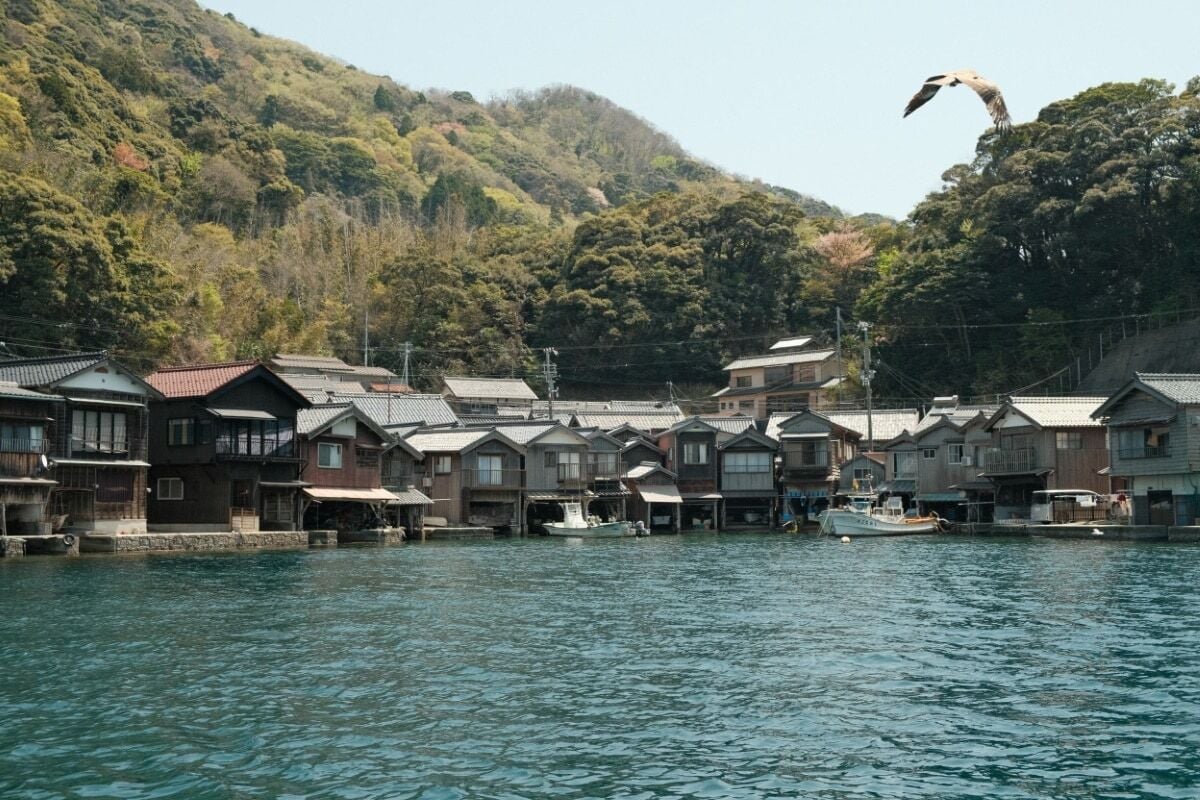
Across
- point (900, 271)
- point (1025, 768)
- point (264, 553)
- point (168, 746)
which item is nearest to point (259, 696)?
point (168, 746)

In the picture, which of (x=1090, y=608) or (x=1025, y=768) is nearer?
(x=1025, y=768)

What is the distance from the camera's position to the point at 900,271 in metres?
84.2

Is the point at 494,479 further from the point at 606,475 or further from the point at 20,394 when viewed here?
the point at 20,394

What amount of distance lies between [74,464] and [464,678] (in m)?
29.6

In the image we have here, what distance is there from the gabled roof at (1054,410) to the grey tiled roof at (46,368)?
136 ft

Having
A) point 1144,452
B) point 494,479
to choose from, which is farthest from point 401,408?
point 1144,452

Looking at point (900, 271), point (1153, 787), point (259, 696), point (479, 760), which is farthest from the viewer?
point (900, 271)

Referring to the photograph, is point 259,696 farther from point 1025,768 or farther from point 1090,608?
point 1090,608

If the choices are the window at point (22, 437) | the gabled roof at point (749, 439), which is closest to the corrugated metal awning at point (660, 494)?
the gabled roof at point (749, 439)

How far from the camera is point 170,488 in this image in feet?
164

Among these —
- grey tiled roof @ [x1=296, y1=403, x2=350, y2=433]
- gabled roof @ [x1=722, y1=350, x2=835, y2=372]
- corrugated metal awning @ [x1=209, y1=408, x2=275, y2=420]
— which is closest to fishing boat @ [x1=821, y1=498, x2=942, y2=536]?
grey tiled roof @ [x1=296, y1=403, x2=350, y2=433]

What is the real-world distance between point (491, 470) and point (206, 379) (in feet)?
60.5

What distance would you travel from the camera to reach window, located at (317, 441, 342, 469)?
5526 cm

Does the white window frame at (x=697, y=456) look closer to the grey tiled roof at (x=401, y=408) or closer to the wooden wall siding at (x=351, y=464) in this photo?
the grey tiled roof at (x=401, y=408)
